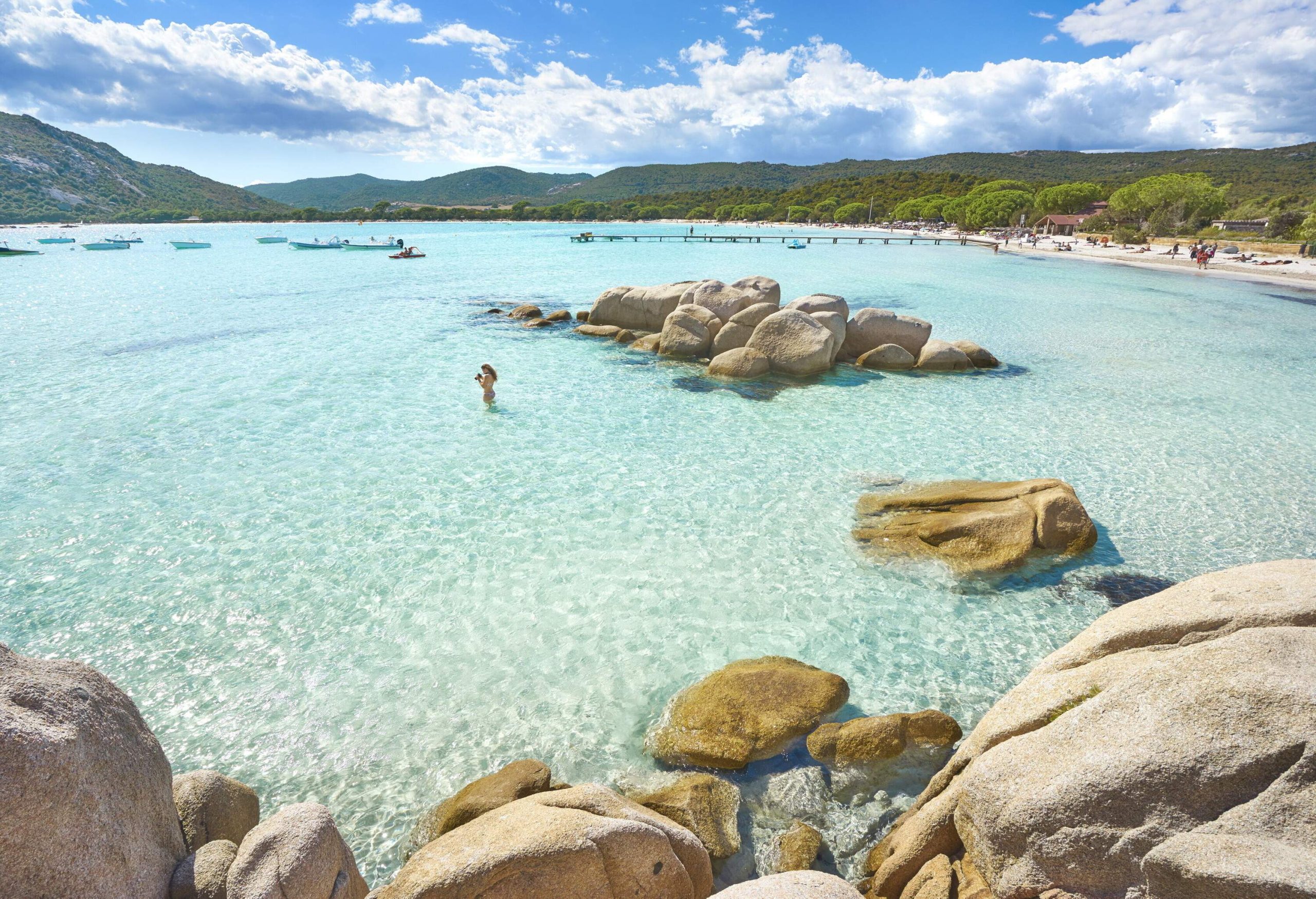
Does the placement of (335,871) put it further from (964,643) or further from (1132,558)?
(1132,558)

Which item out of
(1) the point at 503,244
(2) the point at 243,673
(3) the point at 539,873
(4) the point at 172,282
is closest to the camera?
(3) the point at 539,873

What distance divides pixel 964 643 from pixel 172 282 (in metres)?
48.8

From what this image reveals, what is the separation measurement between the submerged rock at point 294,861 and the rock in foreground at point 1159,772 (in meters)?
3.31

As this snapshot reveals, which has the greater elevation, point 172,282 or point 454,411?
point 172,282

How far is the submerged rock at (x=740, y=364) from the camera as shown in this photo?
1675 cm

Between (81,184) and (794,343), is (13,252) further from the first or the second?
(81,184)

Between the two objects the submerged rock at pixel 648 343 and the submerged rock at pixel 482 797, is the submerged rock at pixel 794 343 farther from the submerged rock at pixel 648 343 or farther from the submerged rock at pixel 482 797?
the submerged rock at pixel 482 797

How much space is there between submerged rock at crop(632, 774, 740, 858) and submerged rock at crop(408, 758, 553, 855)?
819 mm

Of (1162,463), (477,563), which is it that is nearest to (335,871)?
(477,563)

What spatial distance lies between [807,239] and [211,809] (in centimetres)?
8622

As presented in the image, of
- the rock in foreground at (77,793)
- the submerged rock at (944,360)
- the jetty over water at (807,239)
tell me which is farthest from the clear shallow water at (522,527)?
the jetty over water at (807,239)

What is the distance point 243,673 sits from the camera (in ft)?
21.3

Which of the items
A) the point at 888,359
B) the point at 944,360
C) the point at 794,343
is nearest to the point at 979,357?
the point at 944,360

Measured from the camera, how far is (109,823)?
10.4ft
